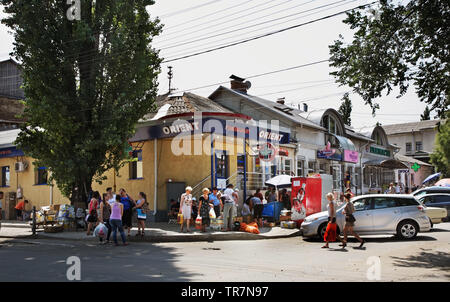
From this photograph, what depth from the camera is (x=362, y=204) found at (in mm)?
14844

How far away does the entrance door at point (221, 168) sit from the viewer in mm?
20962

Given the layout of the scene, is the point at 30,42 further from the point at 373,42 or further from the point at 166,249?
the point at 373,42

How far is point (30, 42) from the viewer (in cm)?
1727

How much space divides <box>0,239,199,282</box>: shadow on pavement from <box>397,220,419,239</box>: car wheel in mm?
7776

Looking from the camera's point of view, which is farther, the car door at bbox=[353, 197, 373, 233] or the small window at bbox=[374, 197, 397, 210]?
the small window at bbox=[374, 197, 397, 210]

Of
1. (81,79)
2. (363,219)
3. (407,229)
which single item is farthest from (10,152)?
(407,229)

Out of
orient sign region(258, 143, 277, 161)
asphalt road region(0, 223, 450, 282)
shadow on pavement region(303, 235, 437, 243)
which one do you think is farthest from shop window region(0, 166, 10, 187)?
shadow on pavement region(303, 235, 437, 243)

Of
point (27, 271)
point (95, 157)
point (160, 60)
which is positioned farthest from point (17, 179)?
point (27, 271)

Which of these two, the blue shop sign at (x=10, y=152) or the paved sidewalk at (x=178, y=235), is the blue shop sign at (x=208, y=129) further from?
the blue shop sign at (x=10, y=152)

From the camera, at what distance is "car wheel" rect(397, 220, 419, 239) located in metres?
14.6

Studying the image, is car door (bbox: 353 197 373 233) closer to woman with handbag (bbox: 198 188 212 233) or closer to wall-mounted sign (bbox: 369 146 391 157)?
woman with handbag (bbox: 198 188 212 233)

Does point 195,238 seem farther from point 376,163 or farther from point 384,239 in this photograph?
point 376,163

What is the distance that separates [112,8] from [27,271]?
12.8 meters

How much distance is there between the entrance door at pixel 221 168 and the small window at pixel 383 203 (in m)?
8.13
